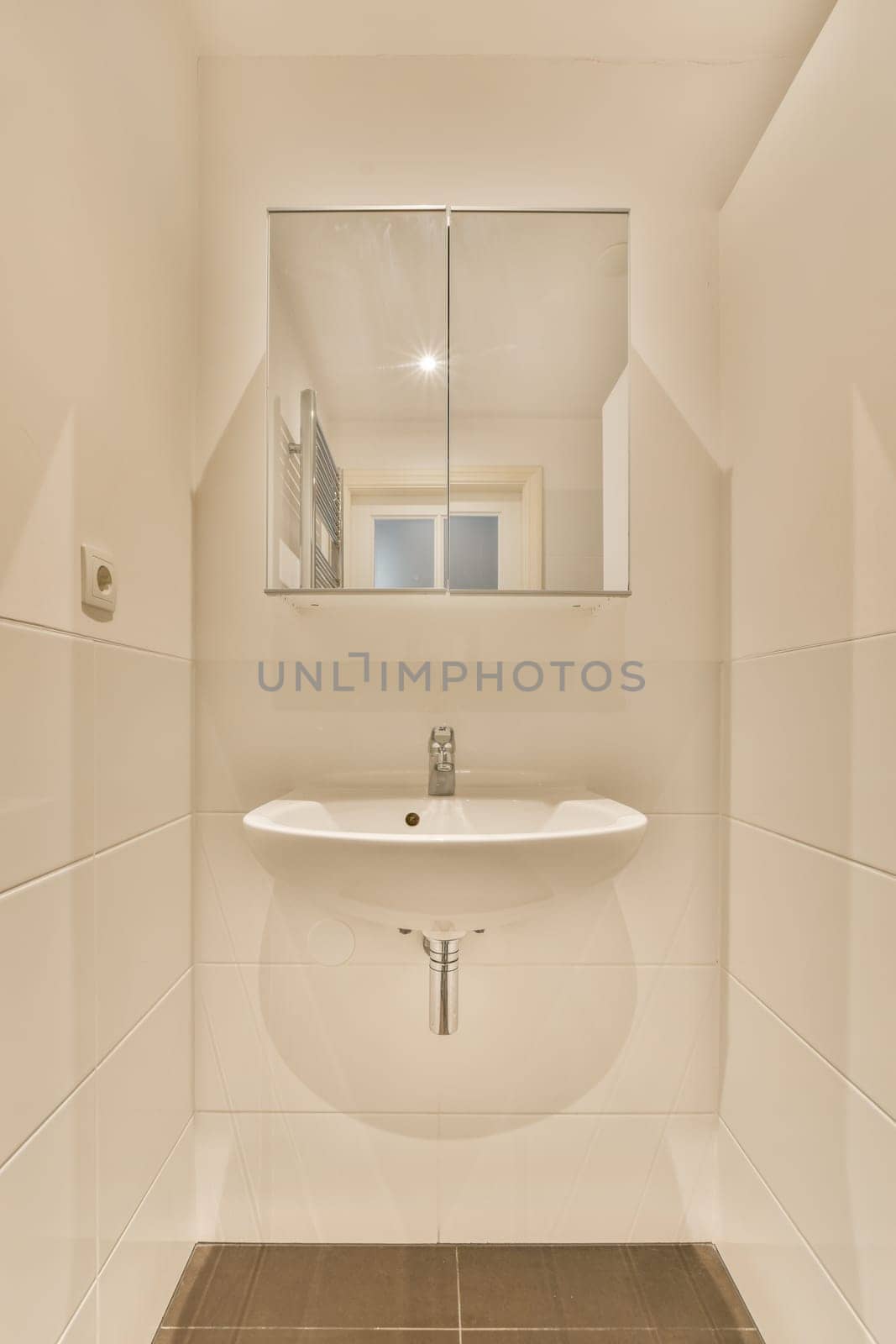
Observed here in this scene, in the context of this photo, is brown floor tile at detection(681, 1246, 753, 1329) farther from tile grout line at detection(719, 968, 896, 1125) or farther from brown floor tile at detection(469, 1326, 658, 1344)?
tile grout line at detection(719, 968, 896, 1125)

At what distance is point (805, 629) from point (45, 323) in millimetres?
1057

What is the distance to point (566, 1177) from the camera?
1.26 meters

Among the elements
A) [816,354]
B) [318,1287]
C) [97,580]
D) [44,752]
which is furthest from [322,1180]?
[816,354]

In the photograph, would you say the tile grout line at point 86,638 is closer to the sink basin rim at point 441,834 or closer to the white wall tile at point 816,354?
the sink basin rim at point 441,834

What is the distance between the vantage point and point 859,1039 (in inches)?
34.9

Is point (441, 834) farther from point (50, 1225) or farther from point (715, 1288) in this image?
point (715, 1288)

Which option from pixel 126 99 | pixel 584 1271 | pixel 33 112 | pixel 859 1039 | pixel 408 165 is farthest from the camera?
pixel 408 165

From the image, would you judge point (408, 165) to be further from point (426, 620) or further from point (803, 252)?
point (426, 620)

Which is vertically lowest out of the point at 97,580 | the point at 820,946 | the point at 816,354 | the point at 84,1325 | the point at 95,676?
the point at 84,1325

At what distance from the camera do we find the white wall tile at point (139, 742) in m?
0.94

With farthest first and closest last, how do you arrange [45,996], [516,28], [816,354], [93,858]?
[516,28]
[816,354]
[93,858]
[45,996]

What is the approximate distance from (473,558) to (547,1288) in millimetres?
1215

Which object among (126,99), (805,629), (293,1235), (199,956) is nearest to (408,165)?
(126,99)

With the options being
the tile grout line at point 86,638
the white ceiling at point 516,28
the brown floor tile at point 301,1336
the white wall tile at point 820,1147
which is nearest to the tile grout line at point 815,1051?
the white wall tile at point 820,1147
